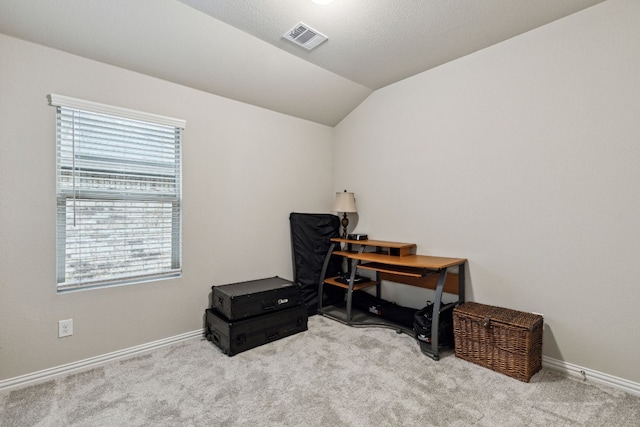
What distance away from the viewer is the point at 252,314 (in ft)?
8.57

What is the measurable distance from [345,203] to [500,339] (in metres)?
1.94

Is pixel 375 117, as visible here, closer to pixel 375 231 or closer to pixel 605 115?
pixel 375 231

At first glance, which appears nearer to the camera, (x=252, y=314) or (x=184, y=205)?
(x=252, y=314)

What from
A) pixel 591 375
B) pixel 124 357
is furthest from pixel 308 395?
pixel 591 375

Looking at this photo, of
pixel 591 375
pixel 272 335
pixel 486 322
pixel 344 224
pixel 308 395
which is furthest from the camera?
pixel 344 224

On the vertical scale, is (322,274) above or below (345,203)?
below

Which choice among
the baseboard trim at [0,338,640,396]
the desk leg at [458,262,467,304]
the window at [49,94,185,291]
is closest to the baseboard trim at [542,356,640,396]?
the baseboard trim at [0,338,640,396]

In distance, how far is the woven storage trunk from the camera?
6.78ft

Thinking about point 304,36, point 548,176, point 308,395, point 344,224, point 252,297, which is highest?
point 304,36

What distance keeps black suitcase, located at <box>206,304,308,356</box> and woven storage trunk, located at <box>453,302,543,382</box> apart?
4.45ft

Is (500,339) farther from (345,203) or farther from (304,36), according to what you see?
(304,36)

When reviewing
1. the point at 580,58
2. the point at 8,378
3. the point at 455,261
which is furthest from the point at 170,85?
the point at 580,58

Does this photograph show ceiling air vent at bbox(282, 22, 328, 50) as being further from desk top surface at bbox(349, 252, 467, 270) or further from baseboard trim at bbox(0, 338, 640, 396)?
baseboard trim at bbox(0, 338, 640, 396)

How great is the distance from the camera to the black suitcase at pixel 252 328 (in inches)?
97.1
